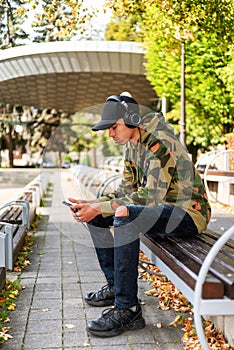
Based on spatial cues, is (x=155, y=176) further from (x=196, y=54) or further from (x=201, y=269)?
(x=196, y=54)

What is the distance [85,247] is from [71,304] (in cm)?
276

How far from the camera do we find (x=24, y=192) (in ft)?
41.5

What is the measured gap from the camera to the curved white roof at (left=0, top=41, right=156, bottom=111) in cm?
3203

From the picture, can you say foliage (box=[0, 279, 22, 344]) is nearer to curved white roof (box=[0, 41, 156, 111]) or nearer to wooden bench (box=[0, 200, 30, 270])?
wooden bench (box=[0, 200, 30, 270])

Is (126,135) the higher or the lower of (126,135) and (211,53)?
the lower

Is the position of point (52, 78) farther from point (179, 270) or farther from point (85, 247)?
point (179, 270)

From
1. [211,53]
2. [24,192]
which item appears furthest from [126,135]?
[211,53]

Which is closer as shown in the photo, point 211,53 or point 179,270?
point 179,270

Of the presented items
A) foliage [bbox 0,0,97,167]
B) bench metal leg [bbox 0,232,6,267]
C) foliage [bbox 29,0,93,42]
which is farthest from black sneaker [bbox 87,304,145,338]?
foliage [bbox 29,0,93,42]

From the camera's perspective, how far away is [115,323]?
354cm

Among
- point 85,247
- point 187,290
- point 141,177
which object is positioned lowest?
point 85,247

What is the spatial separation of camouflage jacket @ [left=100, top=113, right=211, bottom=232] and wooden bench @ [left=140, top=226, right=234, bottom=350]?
0.83ft

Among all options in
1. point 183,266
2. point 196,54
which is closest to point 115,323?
point 183,266

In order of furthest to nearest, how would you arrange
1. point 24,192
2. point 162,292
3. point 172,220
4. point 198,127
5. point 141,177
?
point 198,127
point 24,192
point 162,292
point 141,177
point 172,220
